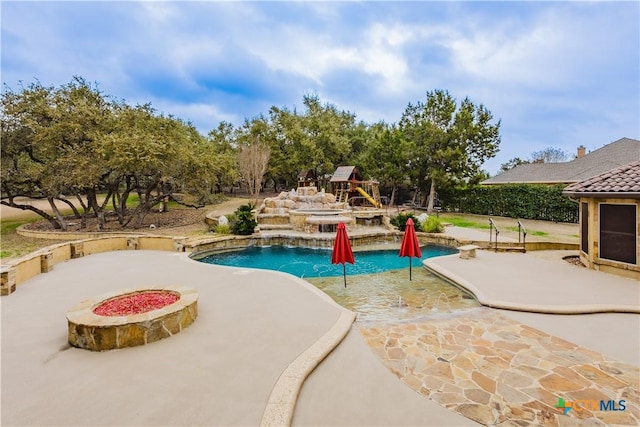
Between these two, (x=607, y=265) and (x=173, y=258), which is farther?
(x=173, y=258)

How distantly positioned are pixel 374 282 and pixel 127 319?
6.34 metres

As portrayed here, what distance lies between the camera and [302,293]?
7012mm

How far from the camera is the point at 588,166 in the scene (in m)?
22.5

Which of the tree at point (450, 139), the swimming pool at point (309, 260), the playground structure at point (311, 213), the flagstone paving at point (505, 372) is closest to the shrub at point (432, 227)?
the swimming pool at point (309, 260)

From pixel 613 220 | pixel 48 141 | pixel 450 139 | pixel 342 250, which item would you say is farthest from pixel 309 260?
pixel 450 139

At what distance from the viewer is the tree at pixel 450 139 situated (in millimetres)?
23562

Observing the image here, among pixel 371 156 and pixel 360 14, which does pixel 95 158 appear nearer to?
pixel 360 14

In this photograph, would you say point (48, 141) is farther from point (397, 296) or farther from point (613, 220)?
point (613, 220)

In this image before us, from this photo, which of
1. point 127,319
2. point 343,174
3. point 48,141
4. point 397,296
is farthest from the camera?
point 343,174

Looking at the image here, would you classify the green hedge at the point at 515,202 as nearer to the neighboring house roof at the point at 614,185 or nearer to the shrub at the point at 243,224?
the neighboring house roof at the point at 614,185

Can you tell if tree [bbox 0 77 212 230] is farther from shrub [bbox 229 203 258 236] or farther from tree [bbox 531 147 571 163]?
tree [bbox 531 147 571 163]

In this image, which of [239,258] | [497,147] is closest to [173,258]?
[239,258]

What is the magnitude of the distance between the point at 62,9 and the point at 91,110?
6.13 metres

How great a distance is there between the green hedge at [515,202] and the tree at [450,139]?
5.82ft
